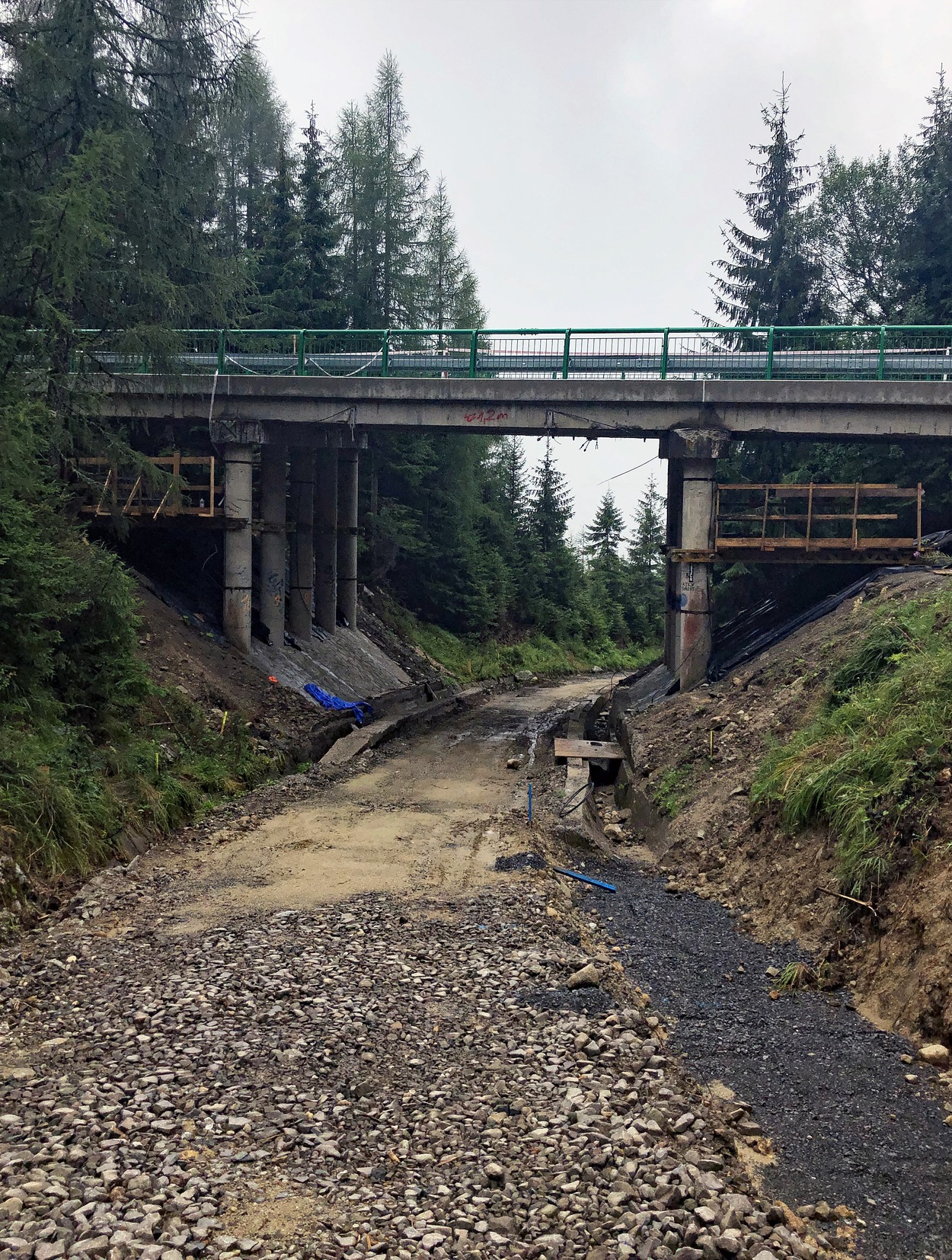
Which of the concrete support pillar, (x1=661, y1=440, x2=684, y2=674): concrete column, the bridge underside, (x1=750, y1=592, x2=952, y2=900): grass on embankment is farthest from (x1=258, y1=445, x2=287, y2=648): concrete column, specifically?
(x1=750, y1=592, x2=952, y2=900): grass on embankment

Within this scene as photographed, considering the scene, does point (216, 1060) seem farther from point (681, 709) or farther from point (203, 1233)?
point (681, 709)

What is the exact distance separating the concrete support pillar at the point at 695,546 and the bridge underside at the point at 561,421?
0.03 metres

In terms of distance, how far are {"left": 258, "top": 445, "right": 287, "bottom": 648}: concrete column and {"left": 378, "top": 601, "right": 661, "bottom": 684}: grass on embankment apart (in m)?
11.5

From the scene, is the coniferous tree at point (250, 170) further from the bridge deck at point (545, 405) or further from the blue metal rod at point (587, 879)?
the blue metal rod at point (587, 879)

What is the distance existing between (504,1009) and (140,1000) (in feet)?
10.6

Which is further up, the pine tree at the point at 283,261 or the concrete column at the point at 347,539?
the pine tree at the point at 283,261

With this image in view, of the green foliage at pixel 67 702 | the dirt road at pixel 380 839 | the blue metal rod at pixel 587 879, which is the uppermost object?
the green foliage at pixel 67 702

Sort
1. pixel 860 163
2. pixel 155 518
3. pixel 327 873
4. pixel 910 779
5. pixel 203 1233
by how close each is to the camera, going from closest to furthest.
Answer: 1. pixel 203 1233
2. pixel 910 779
3. pixel 327 873
4. pixel 155 518
5. pixel 860 163

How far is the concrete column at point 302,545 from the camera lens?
28.0 metres

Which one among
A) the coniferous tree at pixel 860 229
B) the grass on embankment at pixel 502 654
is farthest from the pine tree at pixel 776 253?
the grass on embankment at pixel 502 654

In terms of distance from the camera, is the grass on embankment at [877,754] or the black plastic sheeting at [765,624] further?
the black plastic sheeting at [765,624]

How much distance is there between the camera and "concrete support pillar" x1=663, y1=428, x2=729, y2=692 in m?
21.2

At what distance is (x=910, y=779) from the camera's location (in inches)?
380

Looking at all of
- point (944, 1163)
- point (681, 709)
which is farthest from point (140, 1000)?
point (681, 709)
